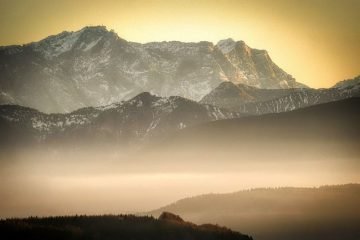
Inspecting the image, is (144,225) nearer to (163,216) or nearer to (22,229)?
(163,216)

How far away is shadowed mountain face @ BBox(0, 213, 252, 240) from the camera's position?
12738 centimetres

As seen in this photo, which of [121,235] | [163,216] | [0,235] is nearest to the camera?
[0,235]

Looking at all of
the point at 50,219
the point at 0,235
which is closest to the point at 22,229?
the point at 0,235

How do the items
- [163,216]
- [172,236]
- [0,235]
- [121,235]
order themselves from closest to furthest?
[0,235], [121,235], [172,236], [163,216]

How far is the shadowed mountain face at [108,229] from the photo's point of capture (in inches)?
5015

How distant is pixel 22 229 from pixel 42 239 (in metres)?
5.59

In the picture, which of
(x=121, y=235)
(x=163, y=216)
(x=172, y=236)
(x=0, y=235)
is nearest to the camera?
(x=0, y=235)

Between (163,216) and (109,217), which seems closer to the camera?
(109,217)

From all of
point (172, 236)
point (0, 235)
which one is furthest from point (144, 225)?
point (0, 235)

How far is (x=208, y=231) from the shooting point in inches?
6417

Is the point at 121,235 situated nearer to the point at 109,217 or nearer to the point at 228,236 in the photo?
the point at 109,217

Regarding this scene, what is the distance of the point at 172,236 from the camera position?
506 feet

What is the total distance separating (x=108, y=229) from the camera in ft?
475

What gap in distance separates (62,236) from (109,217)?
26.9m
